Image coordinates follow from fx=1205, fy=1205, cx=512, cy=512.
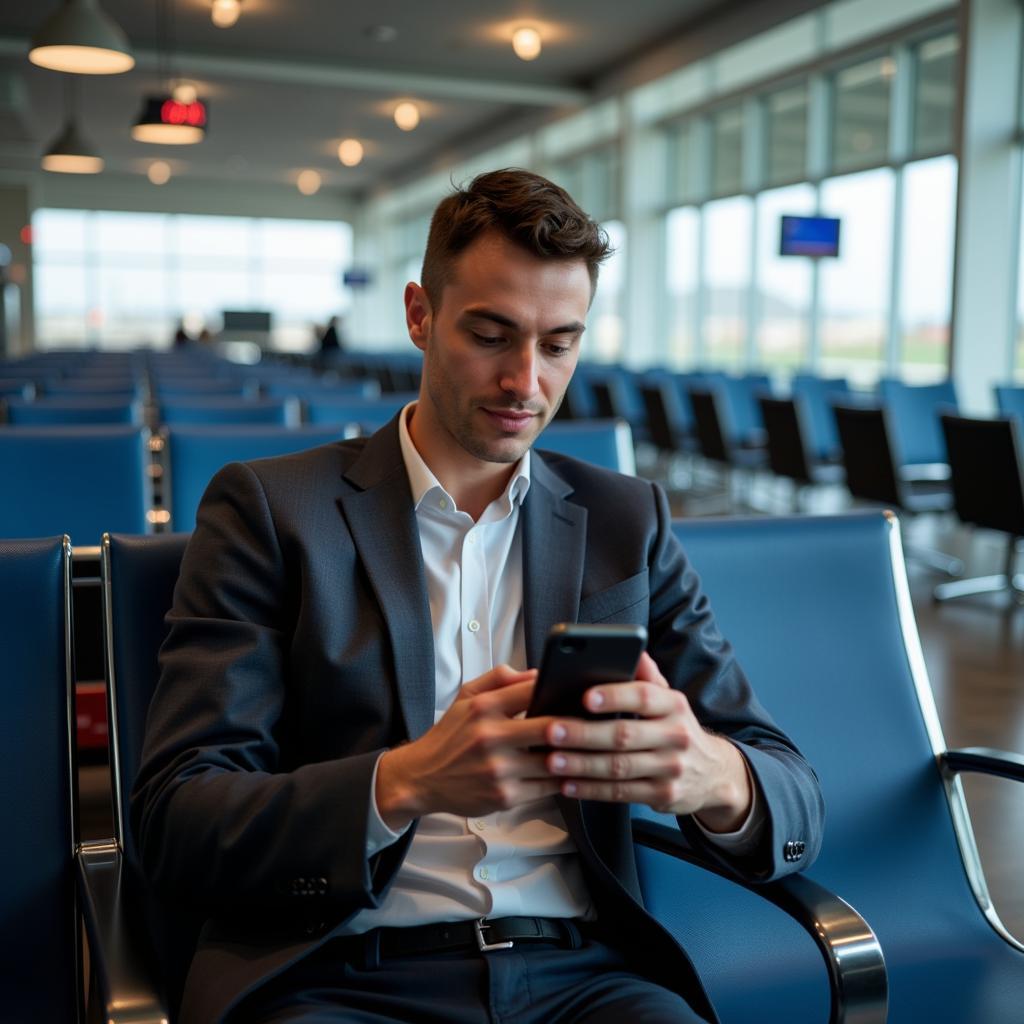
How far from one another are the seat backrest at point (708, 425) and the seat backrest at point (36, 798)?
5.89m

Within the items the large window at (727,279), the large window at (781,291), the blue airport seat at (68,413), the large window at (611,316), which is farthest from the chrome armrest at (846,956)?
the large window at (611,316)

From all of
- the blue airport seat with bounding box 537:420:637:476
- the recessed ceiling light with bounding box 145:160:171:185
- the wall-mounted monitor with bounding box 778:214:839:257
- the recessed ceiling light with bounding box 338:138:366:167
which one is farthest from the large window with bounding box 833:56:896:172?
the recessed ceiling light with bounding box 145:160:171:185

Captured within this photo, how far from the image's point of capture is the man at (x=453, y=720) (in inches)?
41.7

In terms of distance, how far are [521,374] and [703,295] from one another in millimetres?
11478

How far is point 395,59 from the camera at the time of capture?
12.6 metres

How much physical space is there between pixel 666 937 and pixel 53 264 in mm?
25642

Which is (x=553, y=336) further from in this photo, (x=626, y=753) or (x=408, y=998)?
(x=408, y=998)

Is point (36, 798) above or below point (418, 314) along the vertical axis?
below

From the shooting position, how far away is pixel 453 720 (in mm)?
1006

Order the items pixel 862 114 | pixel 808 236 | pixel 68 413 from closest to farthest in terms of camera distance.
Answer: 1. pixel 68 413
2. pixel 808 236
3. pixel 862 114

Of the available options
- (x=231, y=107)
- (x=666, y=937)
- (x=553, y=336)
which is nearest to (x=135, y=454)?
(x=553, y=336)

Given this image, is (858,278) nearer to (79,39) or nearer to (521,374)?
(79,39)

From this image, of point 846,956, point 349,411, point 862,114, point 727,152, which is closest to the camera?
point 846,956

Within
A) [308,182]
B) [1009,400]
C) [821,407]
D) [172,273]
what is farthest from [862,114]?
[172,273]
